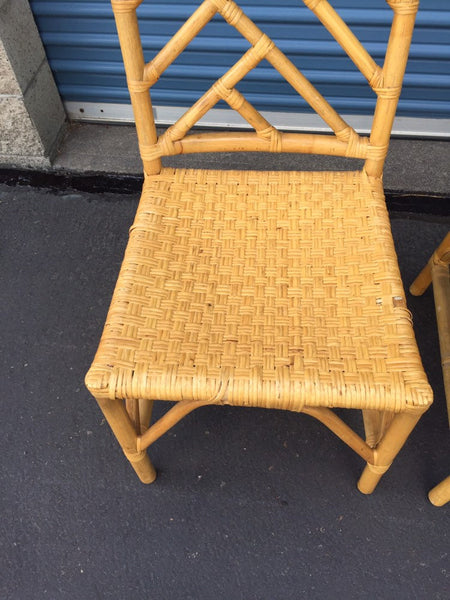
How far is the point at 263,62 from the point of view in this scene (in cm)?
191

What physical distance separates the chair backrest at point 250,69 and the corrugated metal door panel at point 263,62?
77 centimetres

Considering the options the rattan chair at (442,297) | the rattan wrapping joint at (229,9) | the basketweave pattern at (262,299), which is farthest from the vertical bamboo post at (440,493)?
the rattan wrapping joint at (229,9)

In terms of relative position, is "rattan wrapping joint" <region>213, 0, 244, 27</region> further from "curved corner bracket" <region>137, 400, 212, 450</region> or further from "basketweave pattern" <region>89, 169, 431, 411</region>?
"curved corner bracket" <region>137, 400, 212, 450</region>

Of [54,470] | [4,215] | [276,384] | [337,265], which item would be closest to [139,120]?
[337,265]

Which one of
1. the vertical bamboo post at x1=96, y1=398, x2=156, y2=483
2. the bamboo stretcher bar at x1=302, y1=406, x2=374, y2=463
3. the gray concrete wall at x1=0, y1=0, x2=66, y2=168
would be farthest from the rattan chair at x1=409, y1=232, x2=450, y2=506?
the gray concrete wall at x1=0, y1=0, x2=66, y2=168

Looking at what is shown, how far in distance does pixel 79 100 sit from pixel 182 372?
166cm

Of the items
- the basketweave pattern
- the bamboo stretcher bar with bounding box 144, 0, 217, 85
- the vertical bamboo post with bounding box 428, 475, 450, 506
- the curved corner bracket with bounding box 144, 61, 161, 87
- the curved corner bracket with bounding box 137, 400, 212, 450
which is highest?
the bamboo stretcher bar with bounding box 144, 0, 217, 85

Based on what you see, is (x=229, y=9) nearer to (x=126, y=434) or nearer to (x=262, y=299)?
(x=262, y=299)

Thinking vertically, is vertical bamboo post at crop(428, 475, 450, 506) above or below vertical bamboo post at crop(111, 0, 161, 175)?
below

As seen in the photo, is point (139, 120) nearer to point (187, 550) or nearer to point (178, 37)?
point (178, 37)

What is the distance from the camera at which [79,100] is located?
2.18 meters

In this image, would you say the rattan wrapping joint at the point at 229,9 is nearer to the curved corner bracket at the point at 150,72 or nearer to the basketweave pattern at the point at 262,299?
the curved corner bracket at the point at 150,72

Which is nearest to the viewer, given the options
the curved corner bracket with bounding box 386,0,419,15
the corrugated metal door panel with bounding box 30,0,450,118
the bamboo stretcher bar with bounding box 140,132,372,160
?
the curved corner bracket with bounding box 386,0,419,15

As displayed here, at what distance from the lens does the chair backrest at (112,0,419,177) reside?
103cm
